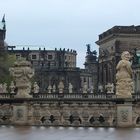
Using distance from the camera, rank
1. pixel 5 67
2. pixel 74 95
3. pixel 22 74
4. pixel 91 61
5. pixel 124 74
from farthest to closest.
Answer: pixel 91 61 → pixel 5 67 → pixel 74 95 → pixel 22 74 → pixel 124 74

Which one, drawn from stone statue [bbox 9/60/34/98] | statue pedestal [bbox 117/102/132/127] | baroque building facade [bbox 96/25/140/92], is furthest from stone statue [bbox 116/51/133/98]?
baroque building facade [bbox 96/25/140/92]

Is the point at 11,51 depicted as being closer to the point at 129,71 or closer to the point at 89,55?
the point at 89,55

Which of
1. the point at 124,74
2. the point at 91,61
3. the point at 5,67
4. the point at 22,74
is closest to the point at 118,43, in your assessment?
the point at 5,67

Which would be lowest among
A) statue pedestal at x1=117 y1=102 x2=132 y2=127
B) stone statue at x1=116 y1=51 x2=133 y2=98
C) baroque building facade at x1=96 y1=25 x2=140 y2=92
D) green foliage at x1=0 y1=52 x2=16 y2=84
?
statue pedestal at x1=117 y1=102 x2=132 y2=127

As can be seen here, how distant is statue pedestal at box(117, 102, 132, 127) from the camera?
37094 millimetres

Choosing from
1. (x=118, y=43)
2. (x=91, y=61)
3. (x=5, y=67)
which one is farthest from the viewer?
(x=91, y=61)

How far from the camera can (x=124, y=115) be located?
3744 cm

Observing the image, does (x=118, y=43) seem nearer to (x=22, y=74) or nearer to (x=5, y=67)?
(x=5, y=67)

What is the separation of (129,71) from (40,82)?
402ft

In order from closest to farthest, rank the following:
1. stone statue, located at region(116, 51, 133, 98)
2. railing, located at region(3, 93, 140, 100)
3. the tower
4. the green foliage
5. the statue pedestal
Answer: the statue pedestal
stone statue, located at region(116, 51, 133, 98)
railing, located at region(3, 93, 140, 100)
the green foliage
the tower

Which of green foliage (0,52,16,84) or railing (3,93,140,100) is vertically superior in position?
green foliage (0,52,16,84)

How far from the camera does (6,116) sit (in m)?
39.2

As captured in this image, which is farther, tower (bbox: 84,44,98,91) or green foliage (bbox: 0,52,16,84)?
tower (bbox: 84,44,98,91)

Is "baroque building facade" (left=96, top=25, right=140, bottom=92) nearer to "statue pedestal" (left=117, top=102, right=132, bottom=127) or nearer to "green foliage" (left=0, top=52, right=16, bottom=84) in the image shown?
"green foliage" (left=0, top=52, right=16, bottom=84)
